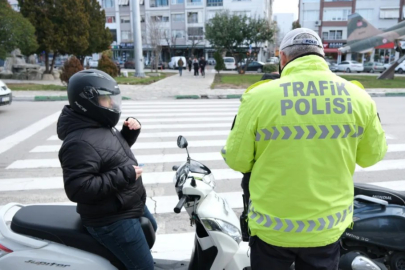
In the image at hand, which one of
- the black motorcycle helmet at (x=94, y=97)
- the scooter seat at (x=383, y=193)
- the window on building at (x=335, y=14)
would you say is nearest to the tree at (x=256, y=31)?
the window on building at (x=335, y=14)

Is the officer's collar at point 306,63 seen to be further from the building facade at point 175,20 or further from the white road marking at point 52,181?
the building facade at point 175,20

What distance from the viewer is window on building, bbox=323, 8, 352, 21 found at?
54.6 meters

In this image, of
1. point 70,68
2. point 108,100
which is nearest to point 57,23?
point 70,68

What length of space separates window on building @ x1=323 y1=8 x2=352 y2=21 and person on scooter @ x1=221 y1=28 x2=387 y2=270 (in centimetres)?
5906

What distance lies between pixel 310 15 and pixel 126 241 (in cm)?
5948

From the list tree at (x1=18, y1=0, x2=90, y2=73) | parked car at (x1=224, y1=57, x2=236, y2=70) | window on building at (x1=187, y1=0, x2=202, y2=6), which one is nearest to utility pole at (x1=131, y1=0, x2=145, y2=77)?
tree at (x1=18, y1=0, x2=90, y2=73)

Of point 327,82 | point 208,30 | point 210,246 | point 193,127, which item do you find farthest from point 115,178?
point 208,30

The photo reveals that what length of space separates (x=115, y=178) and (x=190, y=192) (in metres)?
0.51

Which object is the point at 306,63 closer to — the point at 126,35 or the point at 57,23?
the point at 57,23

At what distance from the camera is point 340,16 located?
5503cm

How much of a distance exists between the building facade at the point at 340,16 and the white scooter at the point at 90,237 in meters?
55.4

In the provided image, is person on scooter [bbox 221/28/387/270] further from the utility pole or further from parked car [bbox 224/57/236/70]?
A: parked car [bbox 224/57/236/70]

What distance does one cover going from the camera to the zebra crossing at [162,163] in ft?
16.3

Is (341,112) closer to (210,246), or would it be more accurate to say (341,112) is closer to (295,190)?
(295,190)
